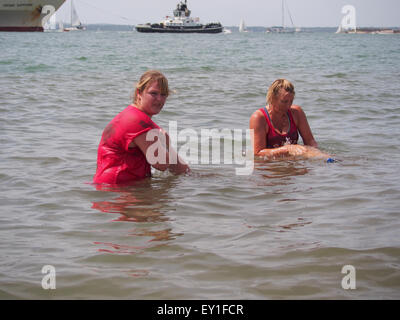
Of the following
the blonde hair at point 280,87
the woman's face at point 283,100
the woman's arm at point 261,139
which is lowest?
the woman's arm at point 261,139

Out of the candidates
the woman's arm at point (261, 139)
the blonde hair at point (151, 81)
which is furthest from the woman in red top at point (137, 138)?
the woman's arm at point (261, 139)

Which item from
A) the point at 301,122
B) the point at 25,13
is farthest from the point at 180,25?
the point at 301,122

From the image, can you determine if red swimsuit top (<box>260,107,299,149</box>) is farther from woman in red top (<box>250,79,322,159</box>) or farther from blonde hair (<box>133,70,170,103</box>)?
blonde hair (<box>133,70,170,103</box>)

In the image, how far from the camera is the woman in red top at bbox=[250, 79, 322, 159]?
5.81 meters

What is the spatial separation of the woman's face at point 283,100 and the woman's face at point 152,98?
1807mm

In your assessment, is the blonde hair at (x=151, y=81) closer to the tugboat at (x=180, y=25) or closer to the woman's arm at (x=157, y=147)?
the woman's arm at (x=157, y=147)

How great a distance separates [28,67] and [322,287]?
1640 centimetres

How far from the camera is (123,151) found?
4.52 metres

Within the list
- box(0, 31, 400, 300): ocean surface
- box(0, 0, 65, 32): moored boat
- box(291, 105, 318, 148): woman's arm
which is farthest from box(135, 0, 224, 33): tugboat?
box(291, 105, 318, 148): woman's arm

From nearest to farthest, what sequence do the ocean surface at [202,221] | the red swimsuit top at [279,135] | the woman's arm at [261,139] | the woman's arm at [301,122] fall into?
the ocean surface at [202,221]
the woman's arm at [261,139]
the red swimsuit top at [279,135]
the woman's arm at [301,122]

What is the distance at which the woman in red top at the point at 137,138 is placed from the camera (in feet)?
14.3

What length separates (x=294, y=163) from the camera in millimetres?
5902

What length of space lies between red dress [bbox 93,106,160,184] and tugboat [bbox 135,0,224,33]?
76534 mm
